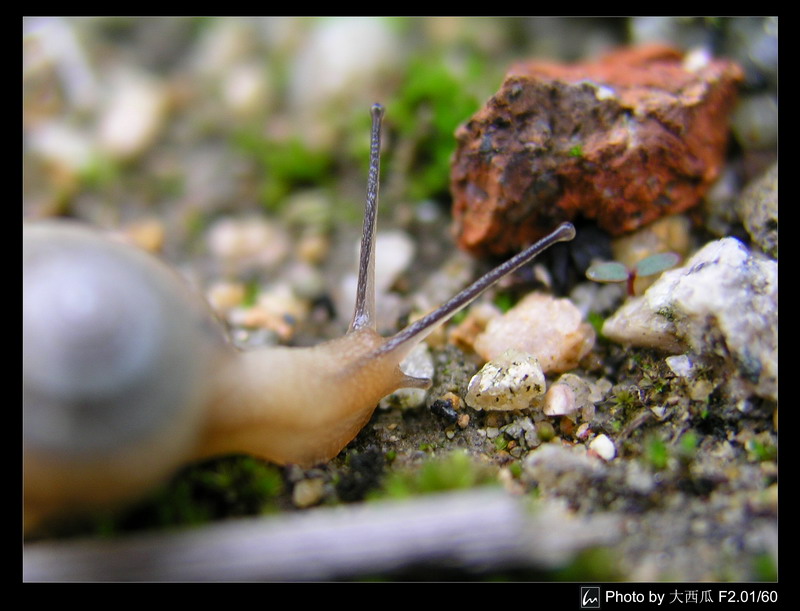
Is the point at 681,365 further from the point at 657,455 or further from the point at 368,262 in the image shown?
the point at 368,262

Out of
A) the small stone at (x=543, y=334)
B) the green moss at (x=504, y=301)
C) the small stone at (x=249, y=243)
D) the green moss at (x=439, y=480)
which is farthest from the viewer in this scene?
the small stone at (x=249, y=243)

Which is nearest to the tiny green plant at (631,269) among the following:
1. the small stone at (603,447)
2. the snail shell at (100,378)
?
the small stone at (603,447)

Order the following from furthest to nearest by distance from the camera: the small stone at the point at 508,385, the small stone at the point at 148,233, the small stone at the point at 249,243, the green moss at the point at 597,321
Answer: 1. the small stone at the point at 148,233
2. the small stone at the point at 249,243
3. the green moss at the point at 597,321
4. the small stone at the point at 508,385

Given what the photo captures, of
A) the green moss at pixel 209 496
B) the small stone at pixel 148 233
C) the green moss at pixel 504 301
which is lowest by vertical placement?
the green moss at pixel 209 496

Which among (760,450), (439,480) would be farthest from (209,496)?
(760,450)

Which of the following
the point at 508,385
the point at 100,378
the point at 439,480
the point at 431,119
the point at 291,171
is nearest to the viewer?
the point at 100,378

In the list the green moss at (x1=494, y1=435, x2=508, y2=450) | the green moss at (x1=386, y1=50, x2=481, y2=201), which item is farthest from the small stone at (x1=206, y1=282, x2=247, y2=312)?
the green moss at (x1=494, y1=435, x2=508, y2=450)

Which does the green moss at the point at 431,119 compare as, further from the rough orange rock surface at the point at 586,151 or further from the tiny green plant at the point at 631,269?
the tiny green plant at the point at 631,269
